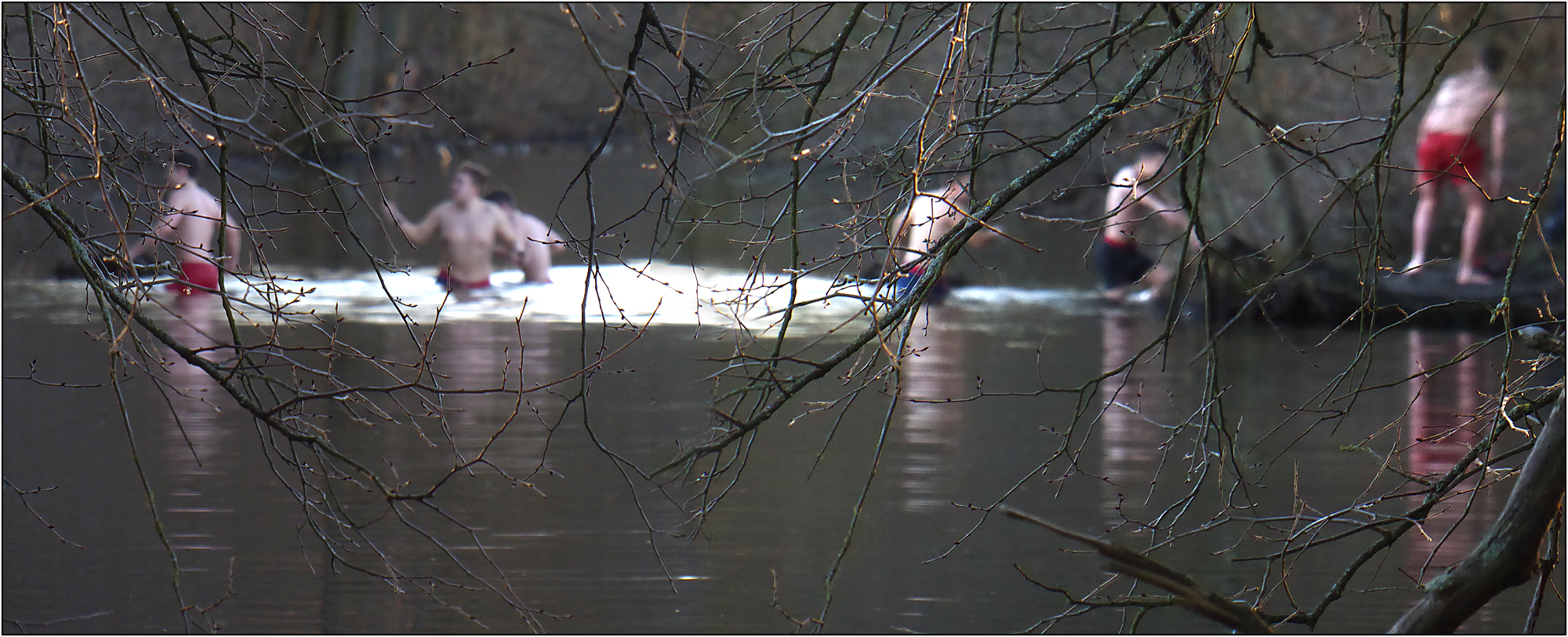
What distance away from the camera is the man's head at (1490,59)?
855 centimetres

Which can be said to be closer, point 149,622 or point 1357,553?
point 149,622

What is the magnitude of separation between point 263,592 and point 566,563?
2.85 feet

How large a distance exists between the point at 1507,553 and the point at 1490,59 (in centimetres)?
775

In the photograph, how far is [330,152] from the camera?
19.5 metres

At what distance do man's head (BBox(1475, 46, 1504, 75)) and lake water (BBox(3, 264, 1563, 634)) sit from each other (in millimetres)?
1726

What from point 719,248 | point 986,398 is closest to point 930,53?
point 719,248

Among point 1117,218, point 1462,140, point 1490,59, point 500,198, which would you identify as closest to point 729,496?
point 1462,140

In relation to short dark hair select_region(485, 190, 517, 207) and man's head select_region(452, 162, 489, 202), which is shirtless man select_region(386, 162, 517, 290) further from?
short dark hair select_region(485, 190, 517, 207)

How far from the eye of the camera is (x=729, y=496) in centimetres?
529

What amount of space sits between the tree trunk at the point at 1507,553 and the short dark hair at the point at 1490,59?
736 centimetres

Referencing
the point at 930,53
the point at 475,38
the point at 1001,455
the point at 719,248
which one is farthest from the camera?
the point at 475,38

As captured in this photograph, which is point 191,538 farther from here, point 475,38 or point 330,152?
point 475,38

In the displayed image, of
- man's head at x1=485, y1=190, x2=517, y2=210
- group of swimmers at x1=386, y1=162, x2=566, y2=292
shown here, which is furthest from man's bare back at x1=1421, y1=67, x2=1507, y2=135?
man's head at x1=485, y1=190, x2=517, y2=210

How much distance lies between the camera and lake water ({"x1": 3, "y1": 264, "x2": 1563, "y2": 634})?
13.1 ft
